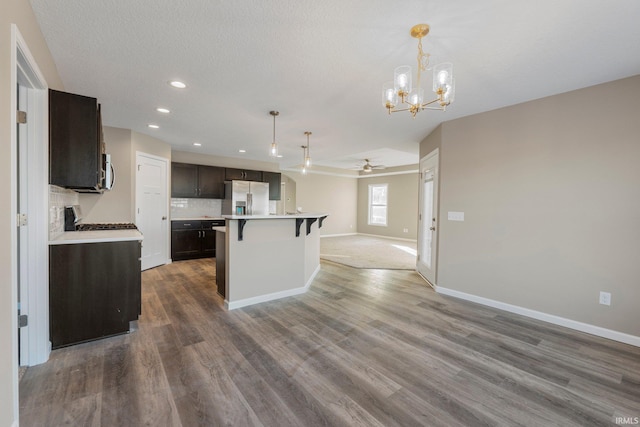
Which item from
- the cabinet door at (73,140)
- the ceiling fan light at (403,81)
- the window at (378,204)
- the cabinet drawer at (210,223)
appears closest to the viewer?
the ceiling fan light at (403,81)

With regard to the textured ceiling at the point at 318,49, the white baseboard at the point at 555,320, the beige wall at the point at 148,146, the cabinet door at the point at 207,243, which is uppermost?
the textured ceiling at the point at 318,49

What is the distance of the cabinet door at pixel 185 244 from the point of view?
562 cm

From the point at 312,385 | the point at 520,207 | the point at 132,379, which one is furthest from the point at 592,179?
the point at 132,379

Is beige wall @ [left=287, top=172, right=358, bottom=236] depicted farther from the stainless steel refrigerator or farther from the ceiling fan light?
the ceiling fan light

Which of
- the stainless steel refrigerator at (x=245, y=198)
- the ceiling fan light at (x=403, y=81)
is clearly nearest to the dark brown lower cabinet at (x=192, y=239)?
the stainless steel refrigerator at (x=245, y=198)

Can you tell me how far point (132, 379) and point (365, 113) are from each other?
142 inches

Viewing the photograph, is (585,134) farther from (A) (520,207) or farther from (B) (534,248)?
(B) (534,248)

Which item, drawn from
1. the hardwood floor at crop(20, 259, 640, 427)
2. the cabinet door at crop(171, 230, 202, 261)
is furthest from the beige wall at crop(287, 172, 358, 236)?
the hardwood floor at crop(20, 259, 640, 427)

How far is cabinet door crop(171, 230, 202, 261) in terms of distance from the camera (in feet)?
18.4

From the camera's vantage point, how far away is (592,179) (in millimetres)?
2746

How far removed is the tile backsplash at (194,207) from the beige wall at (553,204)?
5.25 meters

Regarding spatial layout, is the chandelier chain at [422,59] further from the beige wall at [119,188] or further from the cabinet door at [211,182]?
the cabinet door at [211,182]

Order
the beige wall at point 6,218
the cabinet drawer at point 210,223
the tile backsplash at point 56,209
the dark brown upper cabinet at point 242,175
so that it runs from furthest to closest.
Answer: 1. the dark brown upper cabinet at point 242,175
2. the cabinet drawer at point 210,223
3. the tile backsplash at point 56,209
4. the beige wall at point 6,218

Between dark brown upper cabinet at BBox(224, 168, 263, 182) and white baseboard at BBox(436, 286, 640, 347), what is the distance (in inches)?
202
